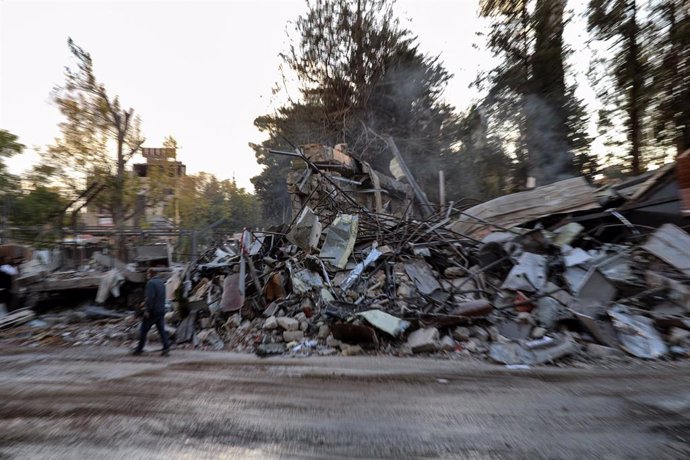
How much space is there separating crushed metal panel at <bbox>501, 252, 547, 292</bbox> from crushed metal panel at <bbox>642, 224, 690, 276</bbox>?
6.22 feet

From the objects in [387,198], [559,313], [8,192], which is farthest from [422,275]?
[8,192]

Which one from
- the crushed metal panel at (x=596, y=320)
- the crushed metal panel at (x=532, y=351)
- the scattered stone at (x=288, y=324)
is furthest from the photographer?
the scattered stone at (x=288, y=324)

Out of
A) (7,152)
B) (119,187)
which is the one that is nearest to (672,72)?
(119,187)

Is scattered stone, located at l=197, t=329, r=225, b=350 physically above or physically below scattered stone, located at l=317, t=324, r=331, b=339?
below

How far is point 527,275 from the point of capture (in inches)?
284

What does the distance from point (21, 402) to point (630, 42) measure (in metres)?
18.7

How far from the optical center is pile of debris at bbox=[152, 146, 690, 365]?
19.9 ft

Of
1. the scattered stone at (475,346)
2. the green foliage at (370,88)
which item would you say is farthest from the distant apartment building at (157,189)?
the scattered stone at (475,346)

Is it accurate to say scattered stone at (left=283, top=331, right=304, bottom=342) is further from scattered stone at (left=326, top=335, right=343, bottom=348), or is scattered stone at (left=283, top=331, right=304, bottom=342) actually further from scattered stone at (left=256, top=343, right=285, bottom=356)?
scattered stone at (left=326, top=335, right=343, bottom=348)

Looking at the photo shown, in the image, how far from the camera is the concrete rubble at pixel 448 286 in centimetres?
603

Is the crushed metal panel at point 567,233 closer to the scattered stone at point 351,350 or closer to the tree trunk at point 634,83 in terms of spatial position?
the scattered stone at point 351,350

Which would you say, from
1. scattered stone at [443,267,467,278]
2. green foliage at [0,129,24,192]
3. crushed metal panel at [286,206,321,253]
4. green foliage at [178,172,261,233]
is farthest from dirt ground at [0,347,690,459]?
green foliage at [0,129,24,192]

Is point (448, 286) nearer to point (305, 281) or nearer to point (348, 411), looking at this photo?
point (305, 281)

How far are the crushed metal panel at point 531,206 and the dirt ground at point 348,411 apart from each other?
16.7 ft
